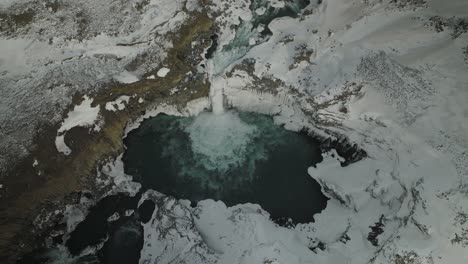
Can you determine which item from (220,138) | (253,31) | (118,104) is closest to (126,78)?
(118,104)

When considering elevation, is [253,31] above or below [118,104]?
above

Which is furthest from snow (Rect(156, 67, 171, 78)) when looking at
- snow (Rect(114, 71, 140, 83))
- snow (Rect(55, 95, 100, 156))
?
snow (Rect(55, 95, 100, 156))

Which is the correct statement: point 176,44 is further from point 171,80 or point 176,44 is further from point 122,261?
point 122,261

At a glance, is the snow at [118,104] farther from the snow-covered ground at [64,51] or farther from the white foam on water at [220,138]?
the white foam on water at [220,138]

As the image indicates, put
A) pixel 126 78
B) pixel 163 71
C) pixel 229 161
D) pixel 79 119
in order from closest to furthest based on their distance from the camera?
1. pixel 79 119
2. pixel 229 161
3. pixel 126 78
4. pixel 163 71

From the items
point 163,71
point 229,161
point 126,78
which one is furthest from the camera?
point 163,71

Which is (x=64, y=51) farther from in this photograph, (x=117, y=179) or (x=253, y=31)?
(x=253, y=31)

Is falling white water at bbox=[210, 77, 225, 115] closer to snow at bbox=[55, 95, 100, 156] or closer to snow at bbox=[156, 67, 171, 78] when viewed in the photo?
snow at bbox=[156, 67, 171, 78]
